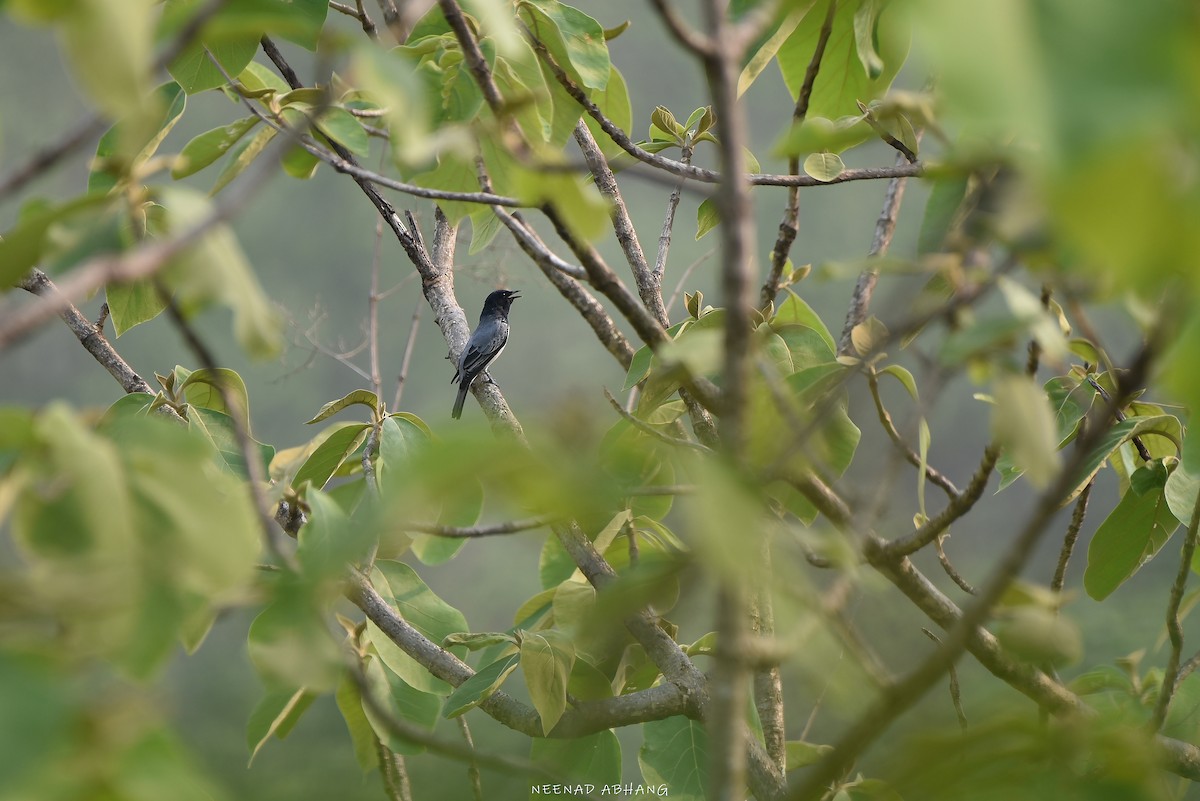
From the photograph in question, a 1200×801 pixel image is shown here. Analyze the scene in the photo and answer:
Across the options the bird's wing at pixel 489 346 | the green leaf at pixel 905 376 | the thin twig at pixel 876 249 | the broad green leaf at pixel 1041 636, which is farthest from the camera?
the bird's wing at pixel 489 346

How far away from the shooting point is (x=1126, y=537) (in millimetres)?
727

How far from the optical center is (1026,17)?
0.18 m

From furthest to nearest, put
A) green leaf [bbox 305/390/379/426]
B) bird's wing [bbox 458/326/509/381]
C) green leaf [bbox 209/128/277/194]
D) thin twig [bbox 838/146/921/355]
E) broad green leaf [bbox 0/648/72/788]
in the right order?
bird's wing [bbox 458/326/509/381]
thin twig [bbox 838/146/921/355]
green leaf [bbox 305/390/379/426]
green leaf [bbox 209/128/277/194]
broad green leaf [bbox 0/648/72/788]

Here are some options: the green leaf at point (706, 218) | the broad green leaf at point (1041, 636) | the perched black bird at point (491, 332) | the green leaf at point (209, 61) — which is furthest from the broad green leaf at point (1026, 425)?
the perched black bird at point (491, 332)

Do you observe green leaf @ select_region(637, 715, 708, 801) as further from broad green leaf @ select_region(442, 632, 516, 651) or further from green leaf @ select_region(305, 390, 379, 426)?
green leaf @ select_region(305, 390, 379, 426)

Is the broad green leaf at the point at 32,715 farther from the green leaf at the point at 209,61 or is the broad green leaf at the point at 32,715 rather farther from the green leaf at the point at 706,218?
the green leaf at the point at 706,218

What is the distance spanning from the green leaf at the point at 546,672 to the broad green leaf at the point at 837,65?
42cm

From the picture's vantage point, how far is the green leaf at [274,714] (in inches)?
27.6

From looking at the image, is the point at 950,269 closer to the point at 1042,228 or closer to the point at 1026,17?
the point at 1042,228

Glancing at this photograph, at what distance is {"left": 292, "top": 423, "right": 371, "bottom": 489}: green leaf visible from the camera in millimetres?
858

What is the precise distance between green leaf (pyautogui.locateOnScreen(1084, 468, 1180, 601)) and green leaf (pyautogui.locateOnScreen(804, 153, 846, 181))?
1.02 feet

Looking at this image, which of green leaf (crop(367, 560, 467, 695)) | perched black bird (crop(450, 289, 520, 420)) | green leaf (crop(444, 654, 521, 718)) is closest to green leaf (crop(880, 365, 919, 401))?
green leaf (crop(444, 654, 521, 718))

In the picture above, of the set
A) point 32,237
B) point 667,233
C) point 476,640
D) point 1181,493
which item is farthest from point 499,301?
point 32,237

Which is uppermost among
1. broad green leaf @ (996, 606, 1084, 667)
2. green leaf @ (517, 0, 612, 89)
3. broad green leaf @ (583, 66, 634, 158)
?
broad green leaf @ (583, 66, 634, 158)
